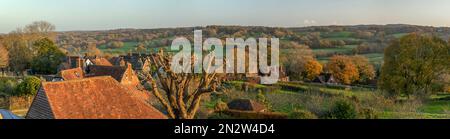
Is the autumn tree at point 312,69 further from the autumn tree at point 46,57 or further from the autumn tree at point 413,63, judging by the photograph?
the autumn tree at point 46,57

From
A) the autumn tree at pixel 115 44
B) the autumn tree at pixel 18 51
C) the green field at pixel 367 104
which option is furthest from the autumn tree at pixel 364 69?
the autumn tree at pixel 18 51

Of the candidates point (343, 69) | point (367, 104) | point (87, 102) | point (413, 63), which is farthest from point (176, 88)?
point (343, 69)

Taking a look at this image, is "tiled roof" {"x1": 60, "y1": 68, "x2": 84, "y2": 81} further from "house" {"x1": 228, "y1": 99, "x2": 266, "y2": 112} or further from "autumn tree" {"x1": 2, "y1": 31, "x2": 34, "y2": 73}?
"autumn tree" {"x1": 2, "y1": 31, "x2": 34, "y2": 73}

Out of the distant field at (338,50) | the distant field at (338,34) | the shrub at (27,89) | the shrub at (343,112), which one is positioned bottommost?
the shrub at (27,89)

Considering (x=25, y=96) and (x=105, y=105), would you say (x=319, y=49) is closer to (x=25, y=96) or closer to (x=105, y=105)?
(x=25, y=96)

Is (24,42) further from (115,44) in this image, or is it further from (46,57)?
(115,44)

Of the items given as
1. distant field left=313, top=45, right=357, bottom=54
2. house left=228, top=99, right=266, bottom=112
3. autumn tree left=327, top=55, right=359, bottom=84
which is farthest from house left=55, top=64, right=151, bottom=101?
distant field left=313, top=45, right=357, bottom=54
